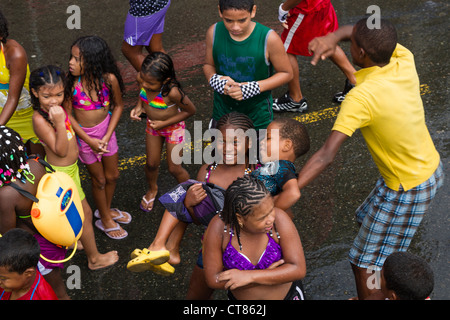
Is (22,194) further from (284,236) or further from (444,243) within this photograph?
(444,243)

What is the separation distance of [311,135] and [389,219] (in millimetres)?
2371

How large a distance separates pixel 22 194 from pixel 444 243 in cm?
321

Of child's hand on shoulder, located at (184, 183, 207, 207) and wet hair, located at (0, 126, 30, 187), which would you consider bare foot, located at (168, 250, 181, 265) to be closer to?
child's hand on shoulder, located at (184, 183, 207, 207)

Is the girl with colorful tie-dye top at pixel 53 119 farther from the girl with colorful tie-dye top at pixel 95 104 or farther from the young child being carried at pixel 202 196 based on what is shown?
the young child being carried at pixel 202 196

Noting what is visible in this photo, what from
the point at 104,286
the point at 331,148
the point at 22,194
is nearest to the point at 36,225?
the point at 22,194

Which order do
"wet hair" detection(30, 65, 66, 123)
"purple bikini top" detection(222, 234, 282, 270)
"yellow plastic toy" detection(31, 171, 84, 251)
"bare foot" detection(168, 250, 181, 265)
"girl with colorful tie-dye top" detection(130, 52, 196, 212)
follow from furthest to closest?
"girl with colorful tie-dye top" detection(130, 52, 196, 212) → "wet hair" detection(30, 65, 66, 123) → "bare foot" detection(168, 250, 181, 265) → "yellow plastic toy" detection(31, 171, 84, 251) → "purple bikini top" detection(222, 234, 282, 270)

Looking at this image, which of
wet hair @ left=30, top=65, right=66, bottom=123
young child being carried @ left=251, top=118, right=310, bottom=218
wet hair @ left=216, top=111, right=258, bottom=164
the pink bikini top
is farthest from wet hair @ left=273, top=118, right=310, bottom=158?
wet hair @ left=30, top=65, right=66, bottom=123

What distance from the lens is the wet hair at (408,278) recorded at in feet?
9.92

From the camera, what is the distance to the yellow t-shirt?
3451mm

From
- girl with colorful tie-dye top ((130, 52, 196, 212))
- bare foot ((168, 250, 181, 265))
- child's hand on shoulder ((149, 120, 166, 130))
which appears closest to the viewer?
bare foot ((168, 250, 181, 265))

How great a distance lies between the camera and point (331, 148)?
3.49m

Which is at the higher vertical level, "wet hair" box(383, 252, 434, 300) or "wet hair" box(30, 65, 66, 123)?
"wet hair" box(30, 65, 66, 123)

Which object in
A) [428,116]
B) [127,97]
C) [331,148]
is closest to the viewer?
[331,148]

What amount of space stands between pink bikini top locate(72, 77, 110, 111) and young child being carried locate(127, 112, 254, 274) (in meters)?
1.22
